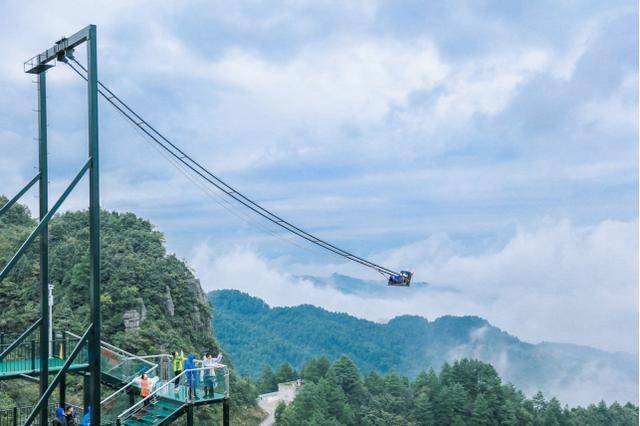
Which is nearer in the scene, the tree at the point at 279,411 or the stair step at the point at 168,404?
the stair step at the point at 168,404

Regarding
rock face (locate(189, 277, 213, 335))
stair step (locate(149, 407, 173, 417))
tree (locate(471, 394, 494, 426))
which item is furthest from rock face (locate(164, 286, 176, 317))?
tree (locate(471, 394, 494, 426))

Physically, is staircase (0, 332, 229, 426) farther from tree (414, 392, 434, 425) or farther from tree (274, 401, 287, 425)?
tree (414, 392, 434, 425)

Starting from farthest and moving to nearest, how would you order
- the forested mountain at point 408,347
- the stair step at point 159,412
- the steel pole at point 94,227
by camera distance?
1. the forested mountain at point 408,347
2. the stair step at point 159,412
3. the steel pole at point 94,227

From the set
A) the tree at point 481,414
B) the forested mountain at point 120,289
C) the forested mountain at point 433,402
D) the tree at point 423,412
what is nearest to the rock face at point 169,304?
the forested mountain at point 120,289

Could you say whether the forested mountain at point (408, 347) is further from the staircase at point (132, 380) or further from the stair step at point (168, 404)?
the stair step at point (168, 404)

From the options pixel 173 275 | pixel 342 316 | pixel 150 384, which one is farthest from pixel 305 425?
pixel 342 316

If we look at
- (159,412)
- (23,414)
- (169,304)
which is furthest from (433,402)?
(159,412)

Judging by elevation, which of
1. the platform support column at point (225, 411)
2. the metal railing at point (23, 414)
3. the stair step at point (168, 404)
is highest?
the stair step at point (168, 404)
